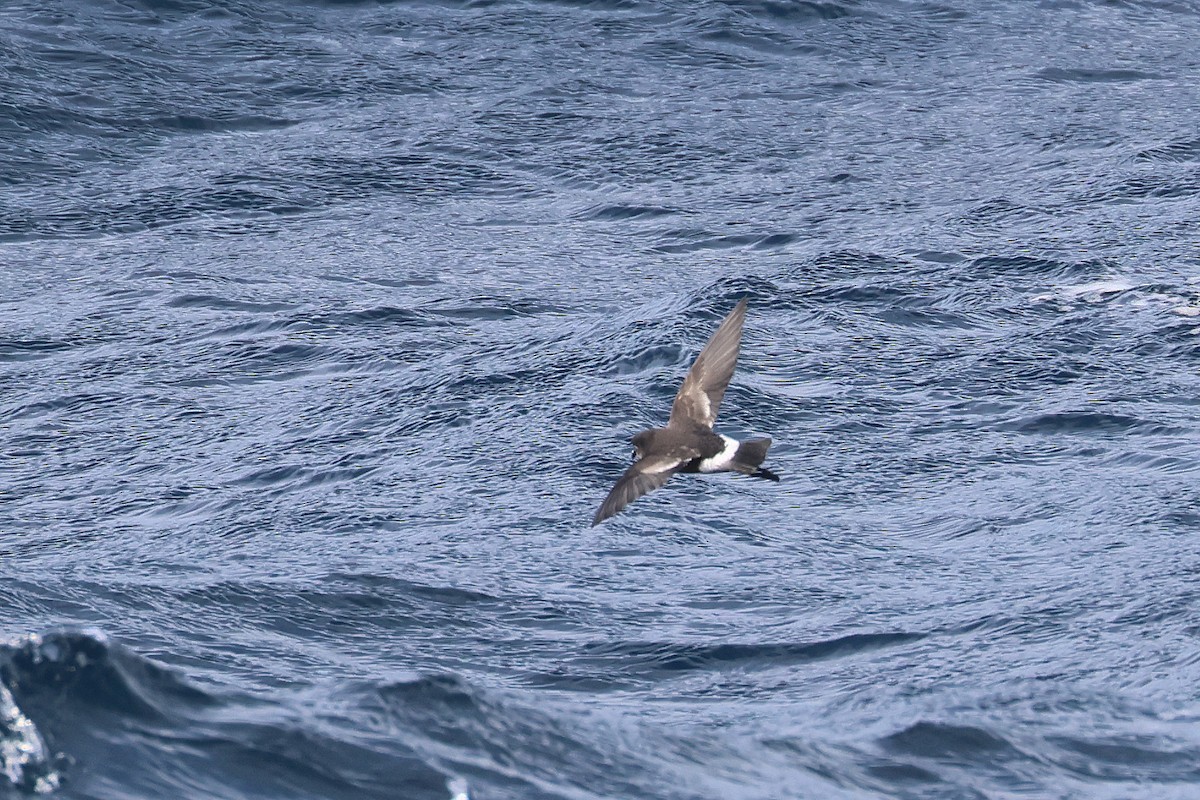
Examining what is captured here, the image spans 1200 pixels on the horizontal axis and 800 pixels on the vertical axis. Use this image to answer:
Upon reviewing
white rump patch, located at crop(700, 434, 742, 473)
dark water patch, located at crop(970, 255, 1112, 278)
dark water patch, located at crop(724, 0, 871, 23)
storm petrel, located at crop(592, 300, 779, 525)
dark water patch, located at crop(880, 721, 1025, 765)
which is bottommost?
dark water patch, located at crop(880, 721, 1025, 765)

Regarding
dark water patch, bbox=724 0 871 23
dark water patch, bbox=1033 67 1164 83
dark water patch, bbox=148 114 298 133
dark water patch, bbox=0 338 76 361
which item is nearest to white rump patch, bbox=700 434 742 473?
dark water patch, bbox=0 338 76 361

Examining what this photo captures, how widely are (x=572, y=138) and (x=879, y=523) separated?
5.52 m

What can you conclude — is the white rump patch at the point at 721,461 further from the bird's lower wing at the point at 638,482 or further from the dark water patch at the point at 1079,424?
the dark water patch at the point at 1079,424

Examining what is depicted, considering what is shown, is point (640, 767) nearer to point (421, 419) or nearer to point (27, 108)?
point (421, 419)

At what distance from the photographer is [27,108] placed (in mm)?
13078

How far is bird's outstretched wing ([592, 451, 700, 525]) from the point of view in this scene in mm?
5789

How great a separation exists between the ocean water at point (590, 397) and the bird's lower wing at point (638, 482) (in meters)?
0.79

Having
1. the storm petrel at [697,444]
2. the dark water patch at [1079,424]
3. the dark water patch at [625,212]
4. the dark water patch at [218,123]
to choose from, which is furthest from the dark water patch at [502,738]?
the dark water patch at [218,123]

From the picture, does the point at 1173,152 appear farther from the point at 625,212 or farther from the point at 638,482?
the point at 638,482

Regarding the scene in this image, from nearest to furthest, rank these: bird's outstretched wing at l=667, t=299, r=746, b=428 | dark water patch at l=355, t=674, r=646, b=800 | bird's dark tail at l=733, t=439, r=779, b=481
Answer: dark water patch at l=355, t=674, r=646, b=800
bird's dark tail at l=733, t=439, r=779, b=481
bird's outstretched wing at l=667, t=299, r=746, b=428

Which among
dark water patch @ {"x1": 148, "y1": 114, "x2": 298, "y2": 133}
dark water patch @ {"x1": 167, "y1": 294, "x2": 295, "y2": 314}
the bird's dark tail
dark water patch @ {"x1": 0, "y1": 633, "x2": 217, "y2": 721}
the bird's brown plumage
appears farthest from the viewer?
dark water patch @ {"x1": 148, "y1": 114, "x2": 298, "y2": 133}

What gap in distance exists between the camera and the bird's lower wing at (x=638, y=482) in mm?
5785

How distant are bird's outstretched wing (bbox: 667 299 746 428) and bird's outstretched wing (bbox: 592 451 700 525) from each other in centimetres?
37

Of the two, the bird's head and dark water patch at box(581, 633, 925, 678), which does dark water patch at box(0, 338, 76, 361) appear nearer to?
dark water patch at box(581, 633, 925, 678)
